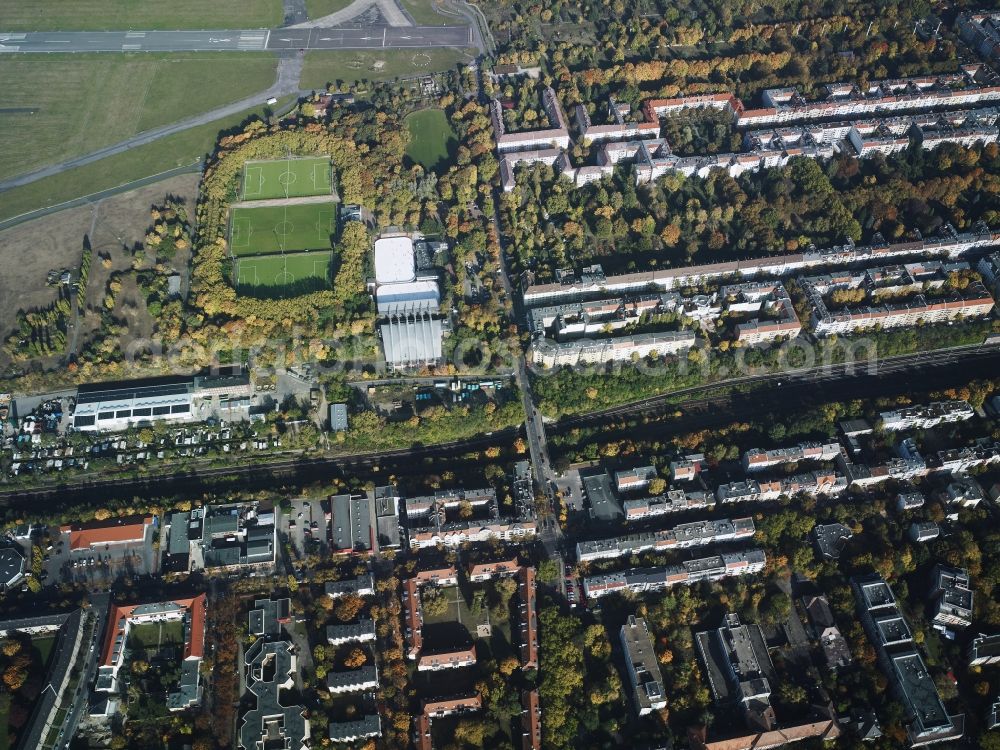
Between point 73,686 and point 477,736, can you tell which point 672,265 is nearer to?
point 477,736

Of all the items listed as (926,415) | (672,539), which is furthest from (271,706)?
(926,415)

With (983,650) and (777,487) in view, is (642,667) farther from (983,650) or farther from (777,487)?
(983,650)

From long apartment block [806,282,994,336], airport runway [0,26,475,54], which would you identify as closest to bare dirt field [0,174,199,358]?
airport runway [0,26,475,54]

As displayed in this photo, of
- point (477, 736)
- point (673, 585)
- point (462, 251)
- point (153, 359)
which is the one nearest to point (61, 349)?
point (153, 359)

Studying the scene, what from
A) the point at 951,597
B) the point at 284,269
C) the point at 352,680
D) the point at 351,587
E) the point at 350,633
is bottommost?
the point at 951,597

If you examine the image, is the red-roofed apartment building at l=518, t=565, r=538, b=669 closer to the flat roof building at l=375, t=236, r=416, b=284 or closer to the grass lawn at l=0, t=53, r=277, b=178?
the flat roof building at l=375, t=236, r=416, b=284

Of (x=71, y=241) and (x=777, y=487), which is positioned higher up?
(x=71, y=241)

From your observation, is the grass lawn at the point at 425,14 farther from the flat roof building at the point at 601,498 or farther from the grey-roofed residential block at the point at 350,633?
the grey-roofed residential block at the point at 350,633
